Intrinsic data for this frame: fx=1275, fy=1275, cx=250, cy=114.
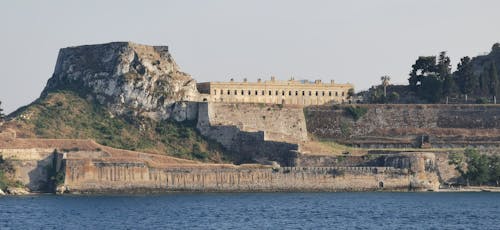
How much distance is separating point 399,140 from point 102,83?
88.9 feet

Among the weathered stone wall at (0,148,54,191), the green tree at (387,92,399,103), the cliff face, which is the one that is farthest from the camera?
the green tree at (387,92,399,103)

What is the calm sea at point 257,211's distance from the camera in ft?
249

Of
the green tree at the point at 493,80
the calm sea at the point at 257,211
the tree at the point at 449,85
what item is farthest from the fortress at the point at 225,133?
the green tree at the point at 493,80

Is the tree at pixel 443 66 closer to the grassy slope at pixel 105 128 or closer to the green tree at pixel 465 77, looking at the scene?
the green tree at pixel 465 77

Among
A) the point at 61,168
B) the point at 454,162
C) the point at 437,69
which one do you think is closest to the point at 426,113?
the point at 437,69

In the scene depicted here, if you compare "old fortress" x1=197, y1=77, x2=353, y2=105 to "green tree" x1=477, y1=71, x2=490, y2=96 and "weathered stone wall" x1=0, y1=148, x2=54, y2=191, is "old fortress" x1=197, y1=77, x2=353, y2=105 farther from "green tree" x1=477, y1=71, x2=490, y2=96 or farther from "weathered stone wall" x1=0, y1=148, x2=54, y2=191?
"weathered stone wall" x1=0, y1=148, x2=54, y2=191

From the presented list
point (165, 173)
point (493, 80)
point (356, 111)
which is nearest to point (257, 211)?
point (165, 173)

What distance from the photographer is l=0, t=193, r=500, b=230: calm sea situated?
75938mm

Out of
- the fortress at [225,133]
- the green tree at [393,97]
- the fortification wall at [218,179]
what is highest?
the green tree at [393,97]

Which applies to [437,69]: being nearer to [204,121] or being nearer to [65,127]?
[204,121]

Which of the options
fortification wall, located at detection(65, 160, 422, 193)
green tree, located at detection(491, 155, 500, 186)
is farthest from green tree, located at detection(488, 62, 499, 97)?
fortification wall, located at detection(65, 160, 422, 193)

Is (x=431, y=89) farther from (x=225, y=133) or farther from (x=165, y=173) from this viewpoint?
(x=165, y=173)

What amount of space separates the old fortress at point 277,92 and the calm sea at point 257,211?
72.2ft

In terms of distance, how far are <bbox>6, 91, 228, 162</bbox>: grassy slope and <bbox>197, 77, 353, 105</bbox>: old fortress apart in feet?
26.2
